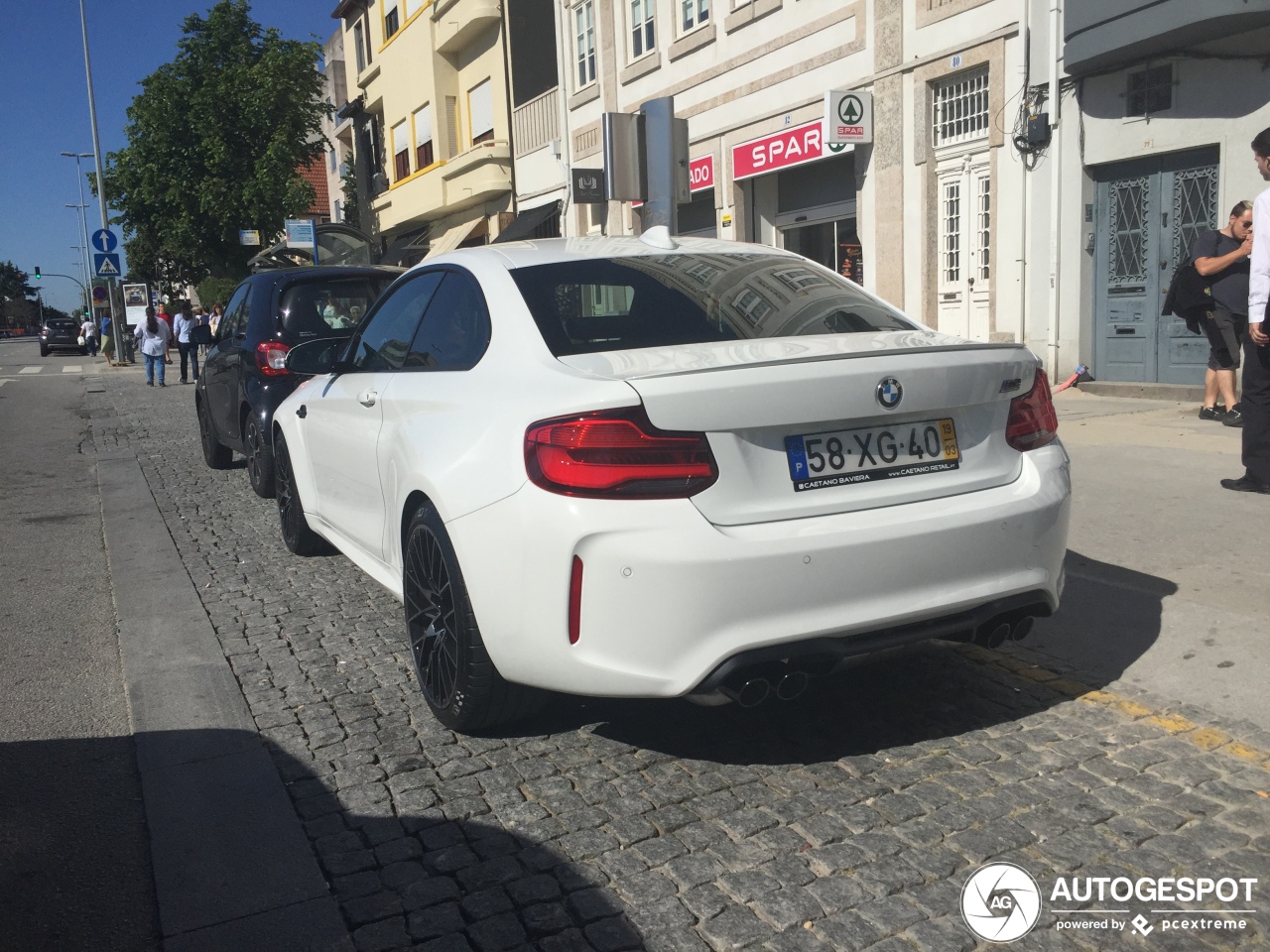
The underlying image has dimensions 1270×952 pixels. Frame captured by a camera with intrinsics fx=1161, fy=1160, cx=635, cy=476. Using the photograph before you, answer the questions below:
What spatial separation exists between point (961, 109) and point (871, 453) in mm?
12269

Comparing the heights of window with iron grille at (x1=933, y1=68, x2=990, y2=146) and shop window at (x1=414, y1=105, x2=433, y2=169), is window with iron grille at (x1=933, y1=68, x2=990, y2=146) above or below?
below

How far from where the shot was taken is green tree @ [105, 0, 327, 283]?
39500mm

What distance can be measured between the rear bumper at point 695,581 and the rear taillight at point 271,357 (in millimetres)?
5223

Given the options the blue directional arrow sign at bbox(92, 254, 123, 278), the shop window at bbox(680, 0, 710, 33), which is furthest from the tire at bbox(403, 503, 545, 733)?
the blue directional arrow sign at bbox(92, 254, 123, 278)

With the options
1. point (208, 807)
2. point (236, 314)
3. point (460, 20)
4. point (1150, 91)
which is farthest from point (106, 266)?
point (208, 807)

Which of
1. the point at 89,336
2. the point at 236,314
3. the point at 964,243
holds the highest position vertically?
the point at 964,243

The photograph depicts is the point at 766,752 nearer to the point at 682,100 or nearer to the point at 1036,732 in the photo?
the point at 1036,732

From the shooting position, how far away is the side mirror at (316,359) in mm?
5289

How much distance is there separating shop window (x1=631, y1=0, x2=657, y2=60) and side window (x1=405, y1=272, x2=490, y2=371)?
18088 millimetres

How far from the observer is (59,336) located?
51969mm

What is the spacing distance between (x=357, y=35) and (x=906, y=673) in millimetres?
40267

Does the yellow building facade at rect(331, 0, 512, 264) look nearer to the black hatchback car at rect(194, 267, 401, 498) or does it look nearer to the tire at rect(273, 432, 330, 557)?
the black hatchback car at rect(194, 267, 401, 498)

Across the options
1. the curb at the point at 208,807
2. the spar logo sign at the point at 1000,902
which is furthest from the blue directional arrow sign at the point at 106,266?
the spar logo sign at the point at 1000,902

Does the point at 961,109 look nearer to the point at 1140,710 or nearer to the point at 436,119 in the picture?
the point at 1140,710
